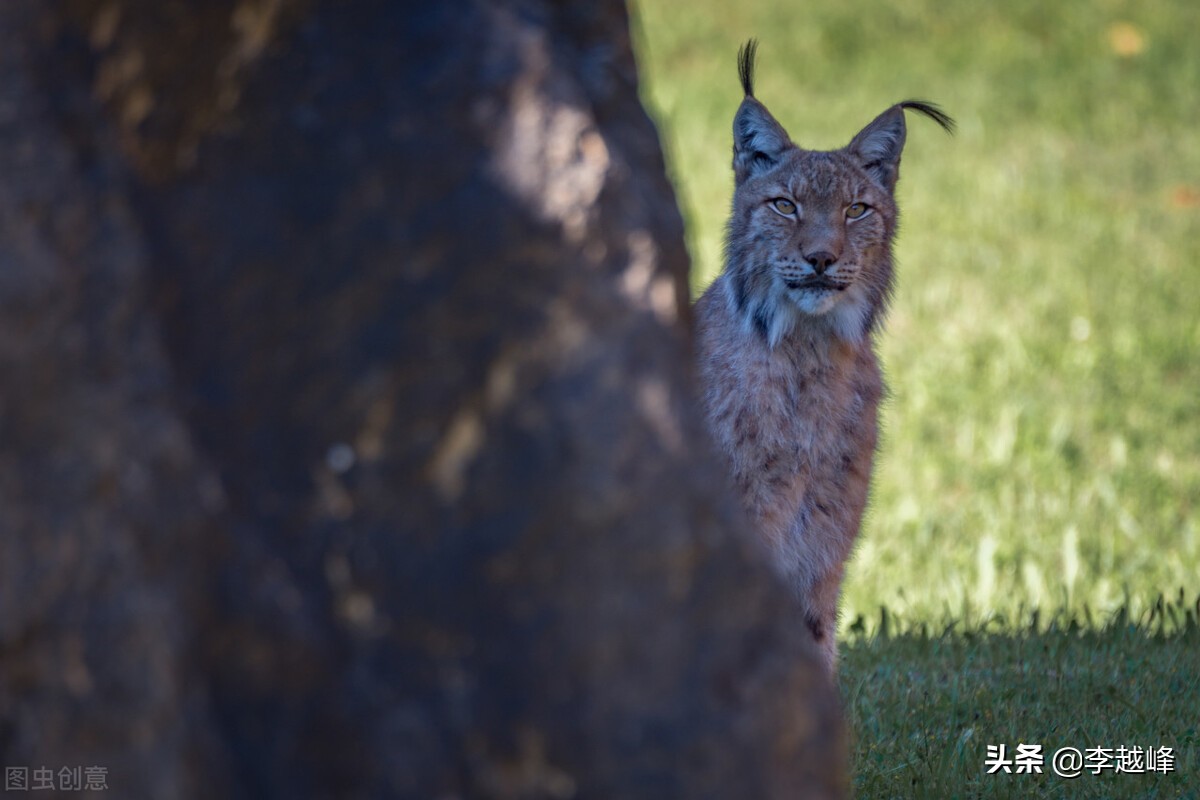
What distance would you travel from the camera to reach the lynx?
4.40 meters

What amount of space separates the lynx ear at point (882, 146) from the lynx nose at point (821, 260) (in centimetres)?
52

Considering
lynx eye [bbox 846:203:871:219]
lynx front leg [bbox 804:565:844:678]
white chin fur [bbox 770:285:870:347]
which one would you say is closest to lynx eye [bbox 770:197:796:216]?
lynx eye [bbox 846:203:871:219]

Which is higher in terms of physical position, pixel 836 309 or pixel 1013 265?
pixel 1013 265

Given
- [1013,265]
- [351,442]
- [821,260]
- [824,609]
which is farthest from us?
[1013,265]

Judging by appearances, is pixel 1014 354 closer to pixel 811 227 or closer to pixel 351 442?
pixel 811 227

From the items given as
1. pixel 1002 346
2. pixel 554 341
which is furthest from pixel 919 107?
pixel 1002 346

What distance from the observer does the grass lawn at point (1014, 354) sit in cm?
486

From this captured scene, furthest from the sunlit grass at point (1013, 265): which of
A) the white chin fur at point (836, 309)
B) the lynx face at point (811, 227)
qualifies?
the white chin fur at point (836, 309)

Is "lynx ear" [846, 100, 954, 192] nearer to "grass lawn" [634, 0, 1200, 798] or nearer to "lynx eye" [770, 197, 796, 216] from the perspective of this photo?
"lynx eye" [770, 197, 796, 216]

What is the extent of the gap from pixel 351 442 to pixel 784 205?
8.42 feet

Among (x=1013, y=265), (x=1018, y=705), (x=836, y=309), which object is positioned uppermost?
(x=1013, y=265)

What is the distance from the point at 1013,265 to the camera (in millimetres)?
11945

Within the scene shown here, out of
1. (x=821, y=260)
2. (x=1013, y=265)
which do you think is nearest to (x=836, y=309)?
(x=821, y=260)

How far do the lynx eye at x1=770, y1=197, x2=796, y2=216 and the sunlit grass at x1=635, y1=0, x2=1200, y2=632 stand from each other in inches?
19.4
